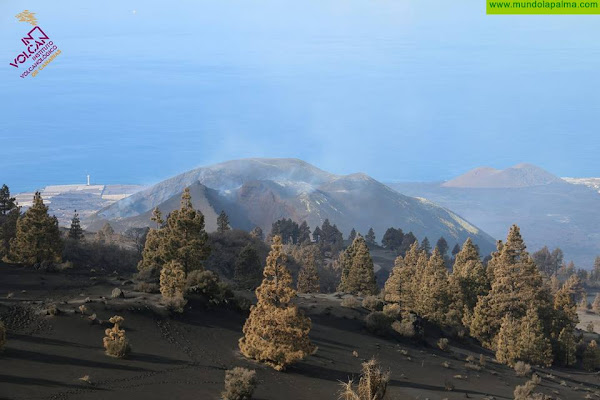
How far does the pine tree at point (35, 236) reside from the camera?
2825 inches

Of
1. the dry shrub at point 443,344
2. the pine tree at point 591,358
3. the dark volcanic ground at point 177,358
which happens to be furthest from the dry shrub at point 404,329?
the pine tree at point 591,358

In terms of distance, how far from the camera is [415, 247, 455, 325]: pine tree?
262ft

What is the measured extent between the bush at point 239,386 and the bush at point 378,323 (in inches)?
1051

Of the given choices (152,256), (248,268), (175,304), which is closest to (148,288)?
(175,304)

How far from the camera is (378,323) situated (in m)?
63.0

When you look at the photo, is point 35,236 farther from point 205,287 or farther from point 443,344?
point 443,344

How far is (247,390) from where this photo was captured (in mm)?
36719

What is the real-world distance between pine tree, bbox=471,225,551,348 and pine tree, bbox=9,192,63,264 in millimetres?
46980

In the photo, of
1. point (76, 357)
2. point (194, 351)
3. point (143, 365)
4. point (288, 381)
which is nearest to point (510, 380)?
point (288, 381)

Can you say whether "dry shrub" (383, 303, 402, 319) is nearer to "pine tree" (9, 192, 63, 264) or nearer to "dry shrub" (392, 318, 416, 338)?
"dry shrub" (392, 318, 416, 338)

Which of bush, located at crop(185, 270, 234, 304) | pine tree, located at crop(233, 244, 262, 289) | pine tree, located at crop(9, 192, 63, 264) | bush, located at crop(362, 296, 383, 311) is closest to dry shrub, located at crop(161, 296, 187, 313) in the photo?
bush, located at crop(185, 270, 234, 304)

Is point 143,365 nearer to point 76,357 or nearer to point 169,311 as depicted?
point 76,357

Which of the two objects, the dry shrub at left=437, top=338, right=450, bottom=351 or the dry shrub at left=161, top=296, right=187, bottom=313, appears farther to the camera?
the dry shrub at left=437, top=338, right=450, bottom=351

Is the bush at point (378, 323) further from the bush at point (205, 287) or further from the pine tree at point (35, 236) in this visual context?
the pine tree at point (35, 236)
